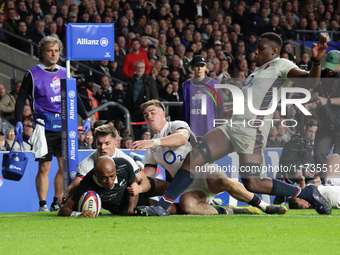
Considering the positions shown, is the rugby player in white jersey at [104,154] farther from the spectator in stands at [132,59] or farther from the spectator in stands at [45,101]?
the spectator in stands at [132,59]

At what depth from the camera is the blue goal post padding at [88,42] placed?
370 inches

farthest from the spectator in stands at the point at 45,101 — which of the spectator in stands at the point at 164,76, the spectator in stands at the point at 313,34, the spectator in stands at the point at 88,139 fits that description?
the spectator in stands at the point at 313,34

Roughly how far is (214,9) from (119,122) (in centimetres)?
821

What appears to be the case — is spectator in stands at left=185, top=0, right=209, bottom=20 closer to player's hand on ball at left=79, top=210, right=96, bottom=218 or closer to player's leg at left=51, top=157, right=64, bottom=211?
player's leg at left=51, top=157, right=64, bottom=211

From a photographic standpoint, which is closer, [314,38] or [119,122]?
[119,122]

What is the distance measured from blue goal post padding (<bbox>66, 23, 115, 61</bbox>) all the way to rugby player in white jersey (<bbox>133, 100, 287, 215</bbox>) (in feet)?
4.32

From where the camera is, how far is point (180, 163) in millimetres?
8477

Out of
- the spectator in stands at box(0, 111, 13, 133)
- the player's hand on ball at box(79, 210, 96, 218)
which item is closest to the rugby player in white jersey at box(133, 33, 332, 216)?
the player's hand on ball at box(79, 210, 96, 218)

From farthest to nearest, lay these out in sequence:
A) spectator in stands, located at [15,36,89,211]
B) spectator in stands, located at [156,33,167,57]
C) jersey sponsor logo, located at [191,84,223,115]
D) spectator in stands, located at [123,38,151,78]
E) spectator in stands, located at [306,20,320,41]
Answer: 1. spectator in stands, located at [306,20,320,41]
2. spectator in stands, located at [156,33,167,57]
3. spectator in stands, located at [123,38,151,78]
4. jersey sponsor logo, located at [191,84,223,115]
5. spectator in stands, located at [15,36,89,211]

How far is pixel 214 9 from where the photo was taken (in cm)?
2027

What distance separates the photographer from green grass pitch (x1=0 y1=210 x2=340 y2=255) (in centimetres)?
498

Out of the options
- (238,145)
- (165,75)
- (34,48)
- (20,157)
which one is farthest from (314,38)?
(238,145)

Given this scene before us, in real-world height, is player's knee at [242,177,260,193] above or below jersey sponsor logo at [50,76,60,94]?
below

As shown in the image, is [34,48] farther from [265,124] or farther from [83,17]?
[265,124]
